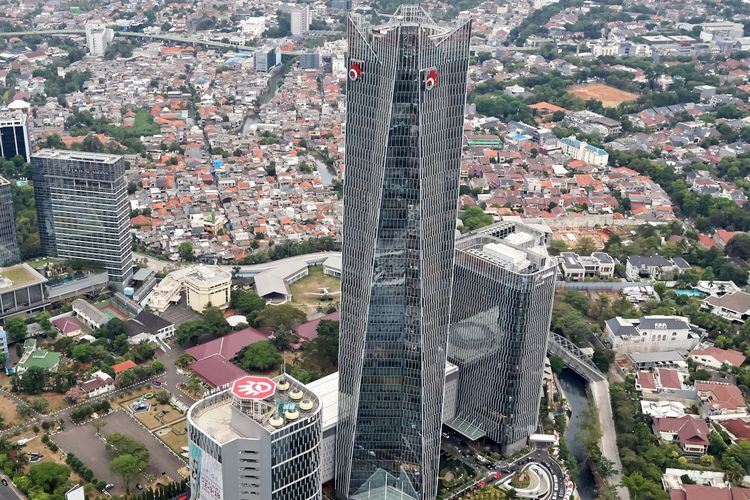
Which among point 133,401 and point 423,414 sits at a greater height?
point 423,414

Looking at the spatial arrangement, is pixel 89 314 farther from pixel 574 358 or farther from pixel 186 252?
pixel 574 358

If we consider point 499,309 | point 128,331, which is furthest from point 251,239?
point 499,309

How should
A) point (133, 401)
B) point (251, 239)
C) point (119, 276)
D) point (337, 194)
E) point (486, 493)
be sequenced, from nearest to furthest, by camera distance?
point (486, 493) < point (133, 401) < point (119, 276) < point (251, 239) < point (337, 194)

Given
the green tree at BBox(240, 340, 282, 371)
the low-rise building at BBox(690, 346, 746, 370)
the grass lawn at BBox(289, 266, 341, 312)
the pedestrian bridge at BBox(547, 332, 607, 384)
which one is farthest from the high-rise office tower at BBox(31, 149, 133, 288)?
the low-rise building at BBox(690, 346, 746, 370)

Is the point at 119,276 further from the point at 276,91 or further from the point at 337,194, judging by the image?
the point at 276,91

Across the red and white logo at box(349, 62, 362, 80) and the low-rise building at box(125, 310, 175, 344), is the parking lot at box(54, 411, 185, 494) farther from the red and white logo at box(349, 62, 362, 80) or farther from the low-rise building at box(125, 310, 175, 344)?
the red and white logo at box(349, 62, 362, 80)

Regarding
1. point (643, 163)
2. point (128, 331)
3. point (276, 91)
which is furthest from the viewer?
point (276, 91)

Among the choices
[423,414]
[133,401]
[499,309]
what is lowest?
[133,401]
